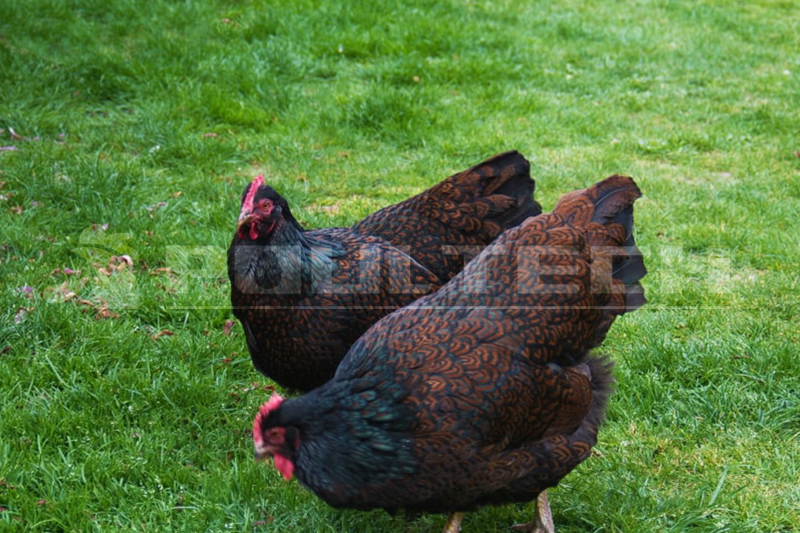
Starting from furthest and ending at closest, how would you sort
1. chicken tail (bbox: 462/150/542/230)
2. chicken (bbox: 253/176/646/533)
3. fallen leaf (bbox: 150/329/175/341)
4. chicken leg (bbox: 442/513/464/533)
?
fallen leaf (bbox: 150/329/175/341)
chicken tail (bbox: 462/150/542/230)
chicken leg (bbox: 442/513/464/533)
chicken (bbox: 253/176/646/533)

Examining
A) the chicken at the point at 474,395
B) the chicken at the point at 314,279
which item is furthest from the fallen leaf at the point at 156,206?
the chicken at the point at 474,395

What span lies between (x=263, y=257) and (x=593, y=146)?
4.60 m

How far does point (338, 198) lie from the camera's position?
616cm

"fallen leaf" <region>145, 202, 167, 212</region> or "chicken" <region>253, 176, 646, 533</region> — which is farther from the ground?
"chicken" <region>253, 176, 646, 533</region>

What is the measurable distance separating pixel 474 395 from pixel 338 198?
11.7ft

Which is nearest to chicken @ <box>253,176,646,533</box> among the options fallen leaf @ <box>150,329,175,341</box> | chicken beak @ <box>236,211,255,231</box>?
chicken beak @ <box>236,211,255,231</box>

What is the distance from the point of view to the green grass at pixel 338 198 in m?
3.43

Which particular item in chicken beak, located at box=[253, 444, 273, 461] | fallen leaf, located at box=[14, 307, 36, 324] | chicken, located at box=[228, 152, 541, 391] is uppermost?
chicken, located at box=[228, 152, 541, 391]

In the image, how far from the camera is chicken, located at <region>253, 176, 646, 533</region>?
273cm

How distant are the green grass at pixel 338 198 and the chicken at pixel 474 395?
0.55 metres

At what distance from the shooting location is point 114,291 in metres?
4.68

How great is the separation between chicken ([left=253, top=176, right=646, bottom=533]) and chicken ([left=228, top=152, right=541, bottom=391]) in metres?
0.44

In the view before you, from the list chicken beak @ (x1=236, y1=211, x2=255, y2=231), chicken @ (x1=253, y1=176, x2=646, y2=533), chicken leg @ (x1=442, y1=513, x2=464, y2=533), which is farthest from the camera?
chicken beak @ (x1=236, y1=211, x2=255, y2=231)

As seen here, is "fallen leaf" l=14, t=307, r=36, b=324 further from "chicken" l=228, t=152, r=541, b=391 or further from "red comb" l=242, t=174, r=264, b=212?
"red comb" l=242, t=174, r=264, b=212
